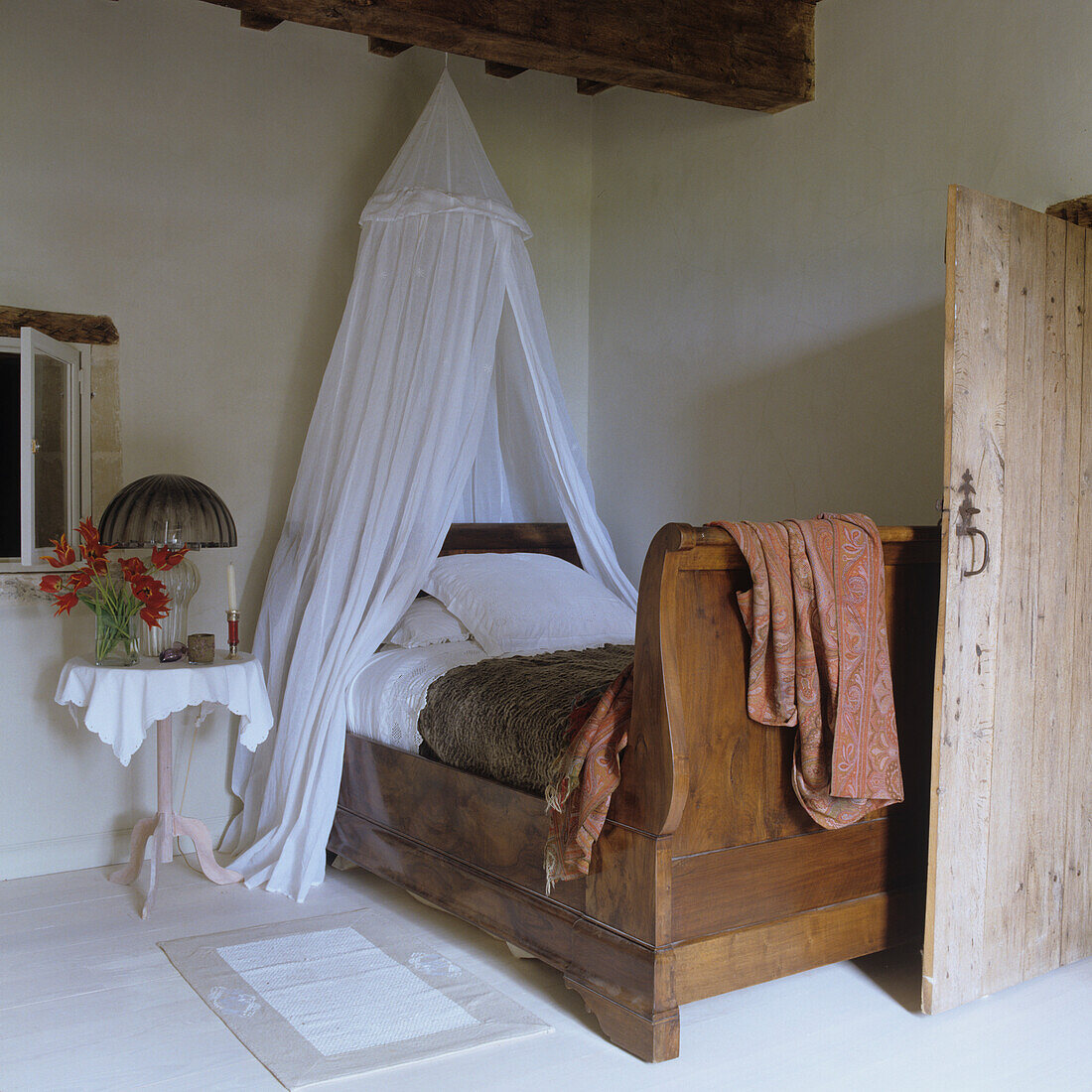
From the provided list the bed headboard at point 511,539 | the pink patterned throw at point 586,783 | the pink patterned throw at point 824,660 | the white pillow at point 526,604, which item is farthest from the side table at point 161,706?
the pink patterned throw at point 824,660

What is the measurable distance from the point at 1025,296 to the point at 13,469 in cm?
296

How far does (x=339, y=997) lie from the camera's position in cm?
275

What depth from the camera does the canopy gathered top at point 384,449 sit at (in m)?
3.58

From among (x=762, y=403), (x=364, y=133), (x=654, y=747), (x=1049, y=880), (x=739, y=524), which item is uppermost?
(x=364, y=133)

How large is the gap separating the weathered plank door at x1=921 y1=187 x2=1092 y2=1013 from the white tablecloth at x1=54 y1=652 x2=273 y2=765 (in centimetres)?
201

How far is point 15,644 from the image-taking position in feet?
12.2

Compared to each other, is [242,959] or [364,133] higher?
[364,133]

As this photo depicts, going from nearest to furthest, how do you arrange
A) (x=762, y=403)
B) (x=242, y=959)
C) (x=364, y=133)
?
(x=242, y=959), (x=762, y=403), (x=364, y=133)

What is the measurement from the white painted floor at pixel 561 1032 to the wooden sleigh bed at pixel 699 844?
11 cm

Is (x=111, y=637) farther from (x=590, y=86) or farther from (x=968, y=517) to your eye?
(x=590, y=86)

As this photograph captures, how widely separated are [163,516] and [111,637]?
398mm

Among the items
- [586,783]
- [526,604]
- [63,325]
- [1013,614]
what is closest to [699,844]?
[586,783]

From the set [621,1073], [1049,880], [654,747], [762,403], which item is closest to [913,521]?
[762,403]

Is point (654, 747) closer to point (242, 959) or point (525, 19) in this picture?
point (242, 959)
